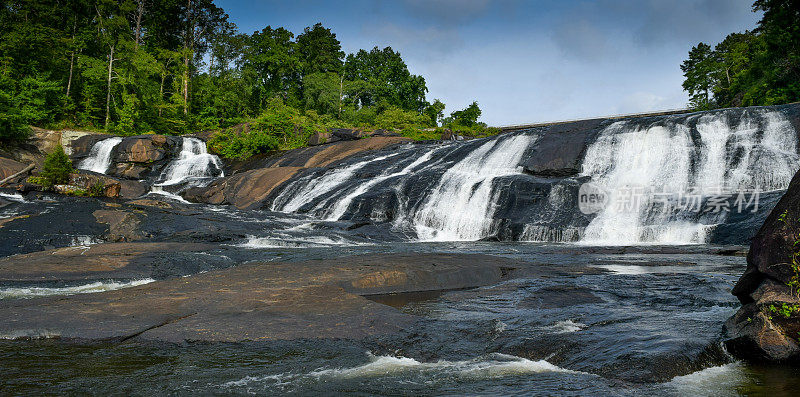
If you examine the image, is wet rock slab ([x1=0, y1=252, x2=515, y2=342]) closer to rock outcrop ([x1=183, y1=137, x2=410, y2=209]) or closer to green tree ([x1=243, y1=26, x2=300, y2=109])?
rock outcrop ([x1=183, y1=137, x2=410, y2=209])

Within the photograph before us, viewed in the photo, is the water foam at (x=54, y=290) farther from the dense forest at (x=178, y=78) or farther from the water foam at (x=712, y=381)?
the dense forest at (x=178, y=78)

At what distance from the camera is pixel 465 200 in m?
18.8

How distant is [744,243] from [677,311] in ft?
29.4

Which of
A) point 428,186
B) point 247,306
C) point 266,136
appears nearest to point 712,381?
point 247,306

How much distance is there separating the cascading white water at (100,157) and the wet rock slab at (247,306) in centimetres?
2889

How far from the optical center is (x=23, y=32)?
3459cm

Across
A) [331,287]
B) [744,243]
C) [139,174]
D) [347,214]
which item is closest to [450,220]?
[347,214]

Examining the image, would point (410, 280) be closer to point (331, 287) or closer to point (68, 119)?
point (331, 287)

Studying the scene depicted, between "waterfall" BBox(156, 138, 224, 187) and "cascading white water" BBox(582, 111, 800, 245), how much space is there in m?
21.8

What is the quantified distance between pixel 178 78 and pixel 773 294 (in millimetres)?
51819

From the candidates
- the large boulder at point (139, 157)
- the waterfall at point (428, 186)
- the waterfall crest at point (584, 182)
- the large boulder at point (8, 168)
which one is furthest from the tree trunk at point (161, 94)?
the waterfall crest at point (584, 182)

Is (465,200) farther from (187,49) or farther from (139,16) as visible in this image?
(139,16)

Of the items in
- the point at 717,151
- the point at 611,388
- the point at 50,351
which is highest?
the point at 717,151

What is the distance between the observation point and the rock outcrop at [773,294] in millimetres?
4023
